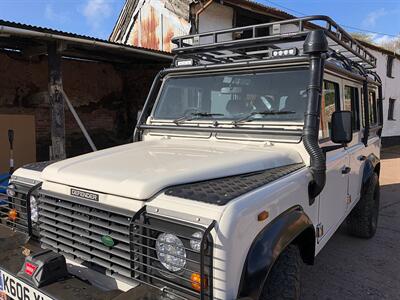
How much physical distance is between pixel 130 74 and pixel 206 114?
9075mm

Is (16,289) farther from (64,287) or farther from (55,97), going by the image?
(55,97)

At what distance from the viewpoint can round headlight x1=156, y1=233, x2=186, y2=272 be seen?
1.90 metres

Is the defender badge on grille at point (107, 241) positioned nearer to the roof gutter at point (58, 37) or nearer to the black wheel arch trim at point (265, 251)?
the black wheel arch trim at point (265, 251)

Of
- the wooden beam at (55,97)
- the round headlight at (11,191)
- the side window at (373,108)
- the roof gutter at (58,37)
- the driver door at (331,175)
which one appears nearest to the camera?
the round headlight at (11,191)

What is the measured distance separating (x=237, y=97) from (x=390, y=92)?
59.5ft

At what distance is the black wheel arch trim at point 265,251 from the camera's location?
189cm

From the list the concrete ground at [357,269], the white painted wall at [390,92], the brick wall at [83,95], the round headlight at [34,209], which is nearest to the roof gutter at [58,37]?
the brick wall at [83,95]

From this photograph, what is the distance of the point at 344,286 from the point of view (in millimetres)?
3738

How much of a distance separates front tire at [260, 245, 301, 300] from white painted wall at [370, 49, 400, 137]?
17496mm

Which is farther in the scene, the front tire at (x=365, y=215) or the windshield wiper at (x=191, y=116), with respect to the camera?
the front tire at (x=365, y=215)

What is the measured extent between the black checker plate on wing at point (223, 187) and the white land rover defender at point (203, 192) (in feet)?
0.04

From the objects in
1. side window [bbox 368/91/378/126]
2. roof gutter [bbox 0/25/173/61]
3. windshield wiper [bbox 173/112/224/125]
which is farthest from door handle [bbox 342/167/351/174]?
roof gutter [bbox 0/25/173/61]

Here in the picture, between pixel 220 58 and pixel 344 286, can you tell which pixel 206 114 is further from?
pixel 344 286

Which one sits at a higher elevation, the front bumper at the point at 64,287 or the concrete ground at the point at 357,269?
the front bumper at the point at 64,287
